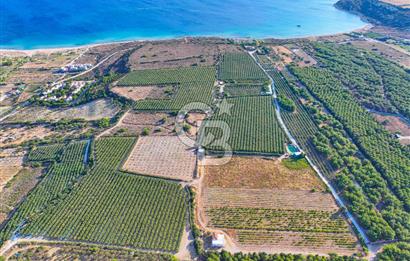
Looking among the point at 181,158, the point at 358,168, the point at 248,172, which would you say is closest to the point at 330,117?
the point at 358,168

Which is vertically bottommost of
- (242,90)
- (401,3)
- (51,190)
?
(51,190)

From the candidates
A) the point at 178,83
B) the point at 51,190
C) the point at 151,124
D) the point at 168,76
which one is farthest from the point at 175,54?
the point at 51,190

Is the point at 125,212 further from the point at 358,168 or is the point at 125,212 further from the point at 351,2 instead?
the point at 351,2

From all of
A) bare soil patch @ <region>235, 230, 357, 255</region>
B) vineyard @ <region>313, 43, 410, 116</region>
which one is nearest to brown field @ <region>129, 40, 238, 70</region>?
vineyard @ <region>313, 43, 410, 116</region>

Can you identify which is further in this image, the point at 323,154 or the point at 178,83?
the point at 178,83

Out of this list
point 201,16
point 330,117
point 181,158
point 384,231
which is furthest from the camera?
point 201,16

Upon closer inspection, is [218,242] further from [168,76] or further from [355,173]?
[168,76]
